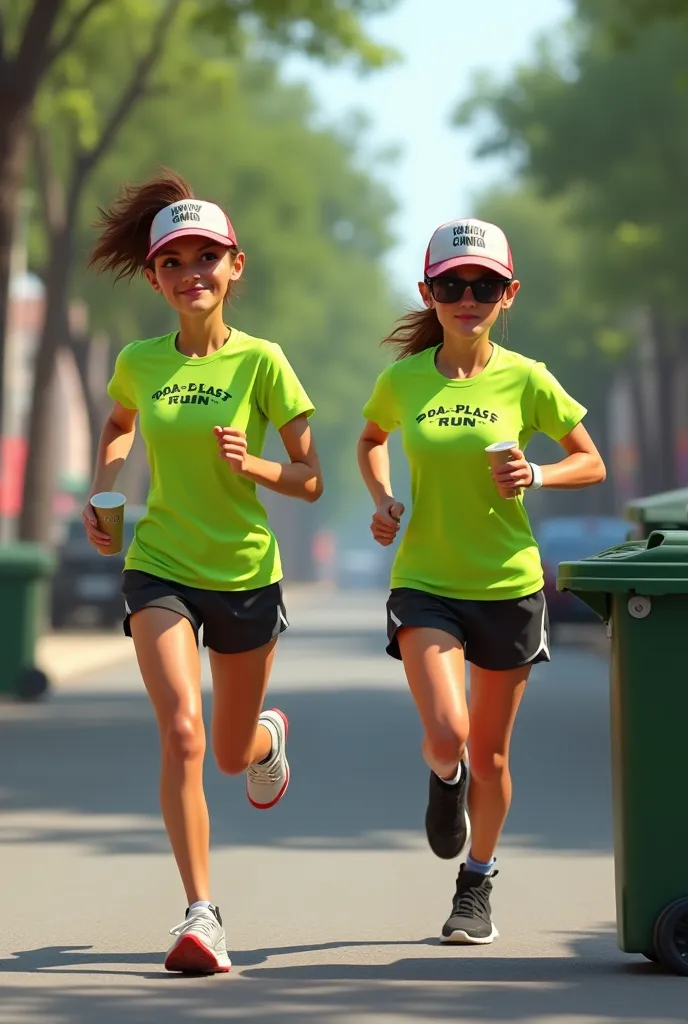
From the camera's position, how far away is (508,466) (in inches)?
251

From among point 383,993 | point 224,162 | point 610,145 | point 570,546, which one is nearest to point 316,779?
point 383,993

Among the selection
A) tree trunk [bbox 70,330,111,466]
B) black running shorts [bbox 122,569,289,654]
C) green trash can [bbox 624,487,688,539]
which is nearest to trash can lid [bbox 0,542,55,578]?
green trash can [bbox 624,487,688,539]

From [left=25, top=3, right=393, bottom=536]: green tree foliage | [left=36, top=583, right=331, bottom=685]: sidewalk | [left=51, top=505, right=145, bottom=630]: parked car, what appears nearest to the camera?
[left=36, top=583, right=331, bottom=685]: sidewalk

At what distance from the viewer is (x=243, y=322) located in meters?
47.2

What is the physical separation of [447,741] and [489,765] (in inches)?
13.2

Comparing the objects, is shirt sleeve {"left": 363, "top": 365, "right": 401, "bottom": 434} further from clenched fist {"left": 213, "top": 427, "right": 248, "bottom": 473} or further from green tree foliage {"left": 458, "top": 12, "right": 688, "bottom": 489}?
green tree foliage {"left": 458, "top": 12, "right": 688, "bottom": 489}

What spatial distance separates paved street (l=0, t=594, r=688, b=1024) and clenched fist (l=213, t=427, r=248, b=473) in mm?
1371

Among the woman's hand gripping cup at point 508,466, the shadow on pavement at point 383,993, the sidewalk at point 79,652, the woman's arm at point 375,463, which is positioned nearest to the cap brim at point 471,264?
the woman's arm at point 375,463

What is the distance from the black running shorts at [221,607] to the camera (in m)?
6.66

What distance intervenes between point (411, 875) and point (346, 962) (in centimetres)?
204

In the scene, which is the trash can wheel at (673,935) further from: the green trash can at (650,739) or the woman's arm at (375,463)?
the woman's arm at (375,463)

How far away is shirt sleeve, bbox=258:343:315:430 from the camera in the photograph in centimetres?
670

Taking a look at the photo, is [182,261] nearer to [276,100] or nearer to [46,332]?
[46,332]

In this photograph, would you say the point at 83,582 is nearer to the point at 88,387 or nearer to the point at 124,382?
the point at 88,387
